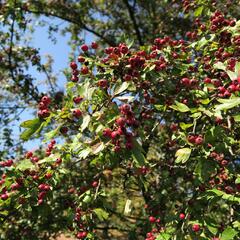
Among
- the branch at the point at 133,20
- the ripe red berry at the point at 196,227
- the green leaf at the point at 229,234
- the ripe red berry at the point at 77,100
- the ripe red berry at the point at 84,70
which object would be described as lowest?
the green leaf at the point at 229,234

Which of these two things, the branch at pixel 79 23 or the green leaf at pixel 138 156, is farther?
the branch at pixel 79 23

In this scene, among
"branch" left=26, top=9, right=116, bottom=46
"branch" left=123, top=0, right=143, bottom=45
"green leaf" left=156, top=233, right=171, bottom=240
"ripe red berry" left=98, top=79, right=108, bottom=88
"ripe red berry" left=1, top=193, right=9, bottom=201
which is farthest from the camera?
"branch" left=123, top=0, right=143, bottom=45

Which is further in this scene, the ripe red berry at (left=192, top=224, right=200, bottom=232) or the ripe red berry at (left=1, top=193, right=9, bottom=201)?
the ripe red berry at (left=1, top=193, right=9, bottom=201)

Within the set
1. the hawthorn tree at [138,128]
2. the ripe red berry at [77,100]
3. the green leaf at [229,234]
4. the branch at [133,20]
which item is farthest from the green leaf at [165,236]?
the branch at [133,20]

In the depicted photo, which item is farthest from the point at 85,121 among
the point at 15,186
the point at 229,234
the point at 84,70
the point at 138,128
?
the point at 229,234

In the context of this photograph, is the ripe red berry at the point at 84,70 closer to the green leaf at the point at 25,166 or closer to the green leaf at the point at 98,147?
the green leaf at the point at 98,147

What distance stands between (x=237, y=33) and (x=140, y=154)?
2.25m

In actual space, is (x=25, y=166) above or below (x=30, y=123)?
below

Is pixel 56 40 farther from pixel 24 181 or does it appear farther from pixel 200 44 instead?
pixel 24 181

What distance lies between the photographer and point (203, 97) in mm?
4043

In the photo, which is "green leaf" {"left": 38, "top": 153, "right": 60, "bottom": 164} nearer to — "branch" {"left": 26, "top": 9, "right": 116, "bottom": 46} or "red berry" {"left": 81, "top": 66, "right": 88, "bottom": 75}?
"red berry" {"left": 81, "top": 66, "right": 88, "bottom": 75}

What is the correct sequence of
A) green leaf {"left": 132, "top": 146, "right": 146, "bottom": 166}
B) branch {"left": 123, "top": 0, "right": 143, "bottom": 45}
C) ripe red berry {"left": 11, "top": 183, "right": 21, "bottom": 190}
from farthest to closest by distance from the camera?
branch {"left": 123, "top": 0, "right": 143, "bottom": 45} < ripe red berry {"left": 11, "top": 183, "right": 21, "bottom": 190} < green leaf {"left": 132, "top": 146, "right": 146, "bottom": 166}

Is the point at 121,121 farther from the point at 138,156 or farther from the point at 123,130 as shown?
the point at 138,156

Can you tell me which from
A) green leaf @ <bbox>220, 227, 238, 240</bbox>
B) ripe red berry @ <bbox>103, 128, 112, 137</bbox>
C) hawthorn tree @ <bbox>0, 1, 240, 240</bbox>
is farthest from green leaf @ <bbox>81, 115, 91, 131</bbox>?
green leaf @ <bbox>220, 227, 238, 240</bbox>
